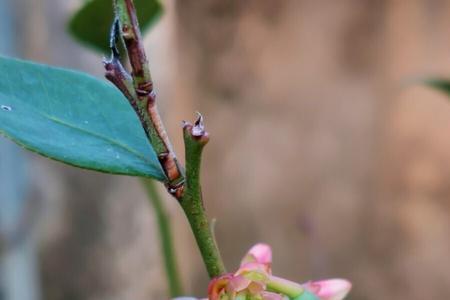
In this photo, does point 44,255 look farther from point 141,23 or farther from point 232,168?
point 141,23

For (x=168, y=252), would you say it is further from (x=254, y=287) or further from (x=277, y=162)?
(x=277, y=162)

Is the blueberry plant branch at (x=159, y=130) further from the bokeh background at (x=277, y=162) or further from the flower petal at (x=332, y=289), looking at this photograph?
the bokeh background at (x=277, y=162)

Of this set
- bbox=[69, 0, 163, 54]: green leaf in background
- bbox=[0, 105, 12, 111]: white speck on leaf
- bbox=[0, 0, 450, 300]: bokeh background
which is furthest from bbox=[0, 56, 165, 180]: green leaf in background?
bbox=[0, 0, 450, 300]: bokeh background

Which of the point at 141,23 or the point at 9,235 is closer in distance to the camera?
the point at 141,23

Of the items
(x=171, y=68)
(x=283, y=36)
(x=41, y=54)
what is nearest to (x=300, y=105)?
(x=283, y=36)

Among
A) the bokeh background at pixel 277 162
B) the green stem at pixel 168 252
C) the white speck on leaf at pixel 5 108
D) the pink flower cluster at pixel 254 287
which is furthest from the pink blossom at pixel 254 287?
the bokeh background at pixel 277 162
